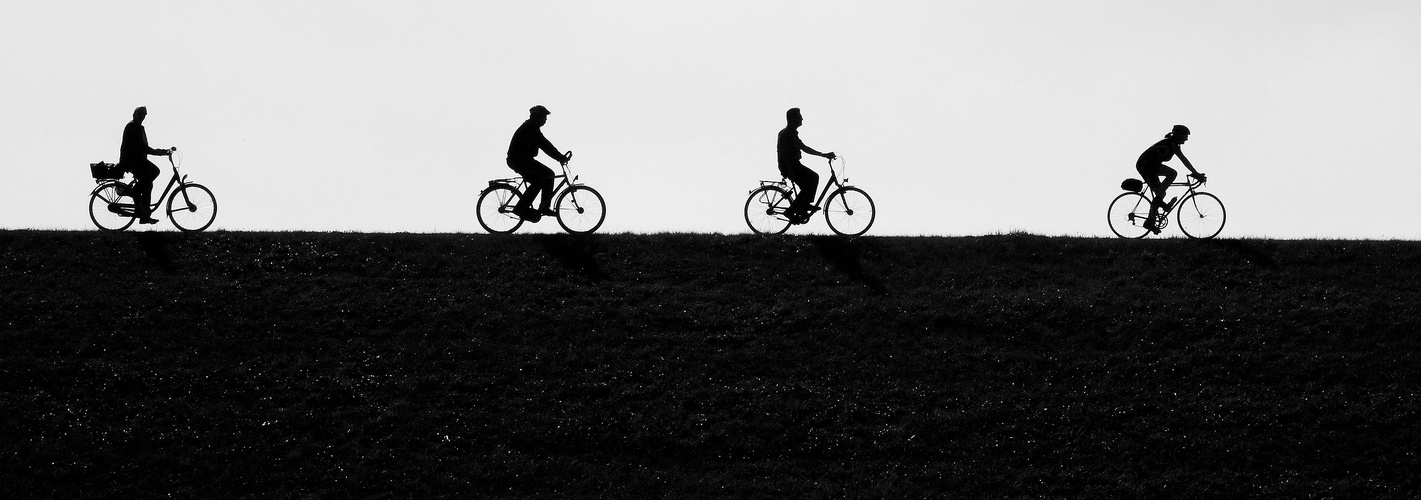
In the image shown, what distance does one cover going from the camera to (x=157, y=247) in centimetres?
2172

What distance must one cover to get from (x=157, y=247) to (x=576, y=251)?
6606mm

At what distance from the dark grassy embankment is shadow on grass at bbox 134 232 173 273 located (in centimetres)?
9

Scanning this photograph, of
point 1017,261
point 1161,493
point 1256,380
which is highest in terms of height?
point 1017,261

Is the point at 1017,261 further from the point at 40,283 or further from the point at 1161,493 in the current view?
the point at 40,283

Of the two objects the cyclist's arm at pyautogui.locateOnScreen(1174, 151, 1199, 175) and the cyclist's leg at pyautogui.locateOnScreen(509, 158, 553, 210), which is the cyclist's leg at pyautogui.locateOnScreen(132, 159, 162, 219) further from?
the cyclist's arm at pyautogui.locateOnScreen(1174, 151, 1199, 175)

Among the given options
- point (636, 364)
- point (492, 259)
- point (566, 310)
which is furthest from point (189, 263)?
point (636, 364)

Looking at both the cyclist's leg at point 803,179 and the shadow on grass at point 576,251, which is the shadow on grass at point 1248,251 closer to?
the cyclist's leg at point 803,179

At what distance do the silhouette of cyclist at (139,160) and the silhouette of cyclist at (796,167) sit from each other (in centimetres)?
983

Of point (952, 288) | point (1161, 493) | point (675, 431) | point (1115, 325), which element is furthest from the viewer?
point (952, 288)

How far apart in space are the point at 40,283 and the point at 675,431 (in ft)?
34.0

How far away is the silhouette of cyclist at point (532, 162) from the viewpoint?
2158 cm

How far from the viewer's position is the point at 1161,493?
15.1 m

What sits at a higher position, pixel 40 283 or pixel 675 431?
pixel 40 283

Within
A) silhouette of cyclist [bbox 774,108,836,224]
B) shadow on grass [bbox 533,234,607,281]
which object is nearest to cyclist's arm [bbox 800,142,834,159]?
silhouette of cyclist [bbox 774,108,836,224]
